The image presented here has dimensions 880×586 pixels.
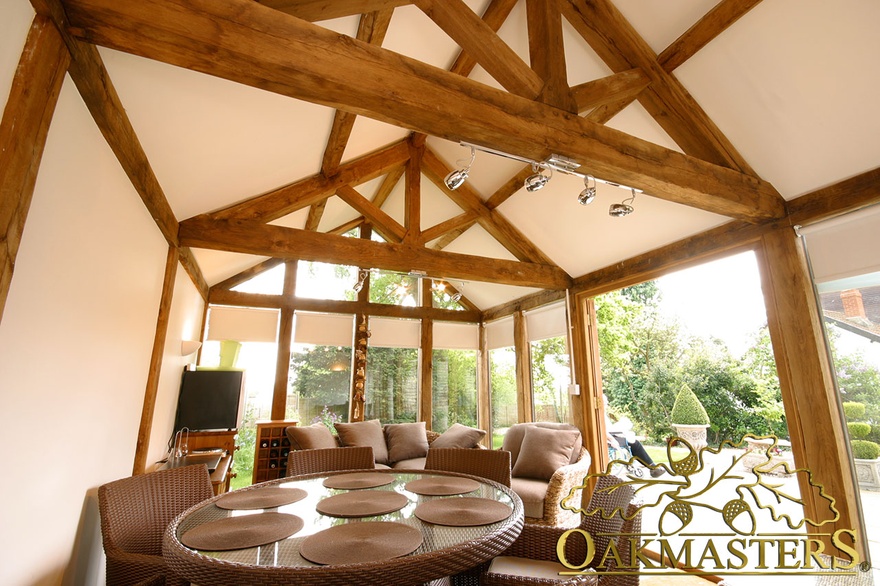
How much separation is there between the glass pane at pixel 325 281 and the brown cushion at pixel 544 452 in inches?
136

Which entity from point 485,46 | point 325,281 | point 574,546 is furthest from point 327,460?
point 325,281

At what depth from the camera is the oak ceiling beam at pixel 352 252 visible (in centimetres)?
372

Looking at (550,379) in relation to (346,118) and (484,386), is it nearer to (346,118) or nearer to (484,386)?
(484,386)

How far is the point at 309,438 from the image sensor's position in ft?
15.0

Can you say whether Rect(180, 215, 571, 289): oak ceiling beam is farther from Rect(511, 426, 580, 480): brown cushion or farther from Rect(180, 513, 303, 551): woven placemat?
Rect(180, 513, 303, 551): woven placemat

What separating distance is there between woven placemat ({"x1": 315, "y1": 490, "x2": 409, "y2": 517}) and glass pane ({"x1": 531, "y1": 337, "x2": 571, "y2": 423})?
377cm

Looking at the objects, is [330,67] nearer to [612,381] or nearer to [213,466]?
[213,466]

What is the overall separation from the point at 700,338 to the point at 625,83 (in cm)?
727

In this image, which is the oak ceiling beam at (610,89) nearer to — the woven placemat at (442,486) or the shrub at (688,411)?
the woven placemat at (442,486)

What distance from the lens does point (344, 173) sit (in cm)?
477

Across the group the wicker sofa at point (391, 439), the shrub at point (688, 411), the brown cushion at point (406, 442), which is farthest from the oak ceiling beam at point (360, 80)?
the shrub at point (688, 411)

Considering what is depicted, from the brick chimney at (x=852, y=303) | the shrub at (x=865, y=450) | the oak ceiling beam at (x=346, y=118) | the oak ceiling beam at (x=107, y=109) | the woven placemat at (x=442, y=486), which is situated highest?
the oak ceiling beam at (x=346, y=118)

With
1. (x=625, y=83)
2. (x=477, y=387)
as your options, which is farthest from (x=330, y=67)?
(x=477, y=387)

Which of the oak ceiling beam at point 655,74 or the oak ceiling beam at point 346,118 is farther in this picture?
the oak ceiling beam at point 655,74
